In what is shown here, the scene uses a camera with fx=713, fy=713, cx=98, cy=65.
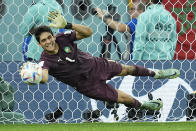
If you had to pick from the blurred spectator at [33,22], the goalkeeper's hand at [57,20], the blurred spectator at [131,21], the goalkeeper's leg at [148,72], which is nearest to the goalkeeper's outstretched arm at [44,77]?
the goalkeeper's hand at [57,20]

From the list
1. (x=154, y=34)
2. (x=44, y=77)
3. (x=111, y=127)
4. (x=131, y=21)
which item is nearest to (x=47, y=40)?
(x=44, y=77)

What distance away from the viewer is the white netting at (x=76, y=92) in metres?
6.32

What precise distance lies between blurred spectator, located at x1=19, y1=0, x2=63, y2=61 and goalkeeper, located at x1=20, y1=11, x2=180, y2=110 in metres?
0.50

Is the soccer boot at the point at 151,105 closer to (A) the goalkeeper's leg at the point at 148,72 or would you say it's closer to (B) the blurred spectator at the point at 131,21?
(A) the goalkeeper's leg at the point at 148,72

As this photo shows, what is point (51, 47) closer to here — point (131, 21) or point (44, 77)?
point (44, 77)

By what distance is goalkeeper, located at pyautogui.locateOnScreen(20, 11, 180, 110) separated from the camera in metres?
5.63

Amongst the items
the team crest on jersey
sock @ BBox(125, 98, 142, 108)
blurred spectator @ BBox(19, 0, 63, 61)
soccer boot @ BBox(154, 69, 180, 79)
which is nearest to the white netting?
blurred spectator @ BBox(19, 0, 63, 61)

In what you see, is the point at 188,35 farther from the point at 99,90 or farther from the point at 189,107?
the point at 99,90

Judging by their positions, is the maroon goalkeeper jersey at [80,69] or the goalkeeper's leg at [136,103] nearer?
the maroon goalkeeper jersey at [80,69]

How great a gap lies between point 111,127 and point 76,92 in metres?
0.82

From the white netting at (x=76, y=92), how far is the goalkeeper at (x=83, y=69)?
1.06ft

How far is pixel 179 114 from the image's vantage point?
646 centimetres

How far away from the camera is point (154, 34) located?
6.41 metres

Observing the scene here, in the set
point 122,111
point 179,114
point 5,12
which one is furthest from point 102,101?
point 5,12
